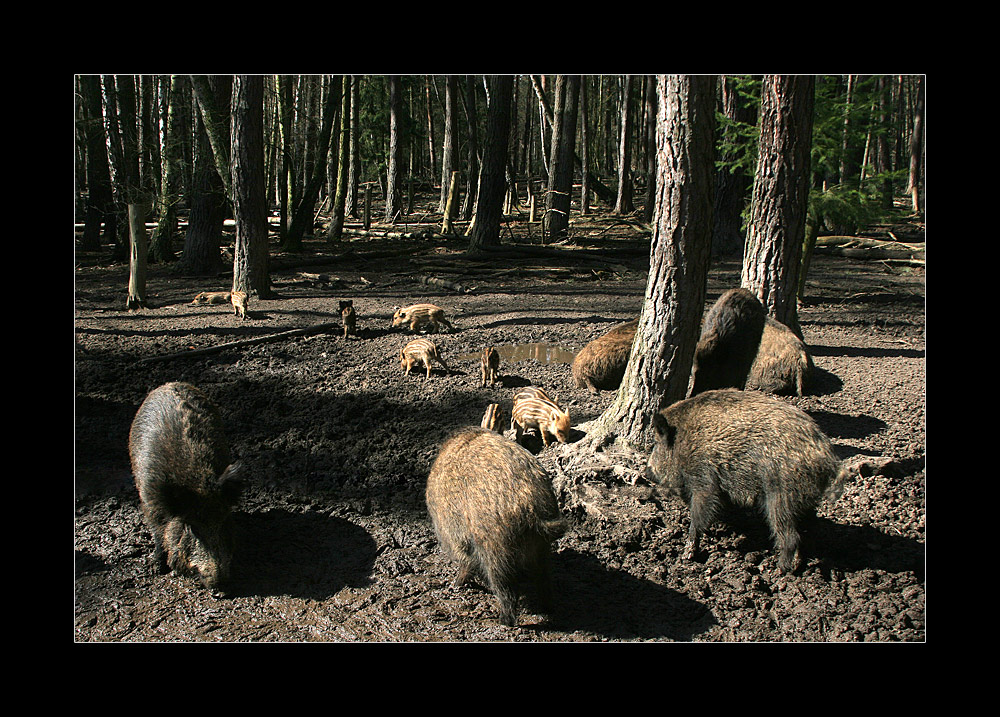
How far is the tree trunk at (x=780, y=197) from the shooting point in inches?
296

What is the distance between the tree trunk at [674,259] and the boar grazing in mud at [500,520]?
1609 mm

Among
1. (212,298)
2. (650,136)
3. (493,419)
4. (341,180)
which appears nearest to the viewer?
(493,419)

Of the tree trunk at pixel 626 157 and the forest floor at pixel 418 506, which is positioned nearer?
the forest floor at pixel 418 506

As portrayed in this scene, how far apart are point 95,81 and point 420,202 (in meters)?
19.8

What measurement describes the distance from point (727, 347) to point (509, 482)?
3600mm

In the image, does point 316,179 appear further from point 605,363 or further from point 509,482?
point 509,482

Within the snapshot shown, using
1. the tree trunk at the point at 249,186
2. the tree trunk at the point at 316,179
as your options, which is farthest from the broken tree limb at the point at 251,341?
the tree trunk at the point at 316,179

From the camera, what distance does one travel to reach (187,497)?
415 centimetres

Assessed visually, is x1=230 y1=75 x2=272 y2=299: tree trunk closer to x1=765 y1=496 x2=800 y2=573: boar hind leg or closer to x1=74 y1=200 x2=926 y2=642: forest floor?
x1=74 y1=200 x2=926 y2=642: forest floor

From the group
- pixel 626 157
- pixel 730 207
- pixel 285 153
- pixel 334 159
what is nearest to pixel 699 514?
pixel 730 207

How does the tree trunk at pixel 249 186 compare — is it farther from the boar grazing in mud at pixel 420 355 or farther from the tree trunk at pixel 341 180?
the tree trunk at pixel 341 180

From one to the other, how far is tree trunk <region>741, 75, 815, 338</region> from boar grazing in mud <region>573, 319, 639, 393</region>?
1.78m

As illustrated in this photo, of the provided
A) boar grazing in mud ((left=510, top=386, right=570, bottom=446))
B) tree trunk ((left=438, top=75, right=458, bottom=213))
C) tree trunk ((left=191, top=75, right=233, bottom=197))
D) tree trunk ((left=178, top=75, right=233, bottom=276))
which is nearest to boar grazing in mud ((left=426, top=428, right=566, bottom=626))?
boar grazing in mud ((left=510, top=386, right=570, bottom=446))

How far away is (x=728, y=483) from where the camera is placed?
4090mm
